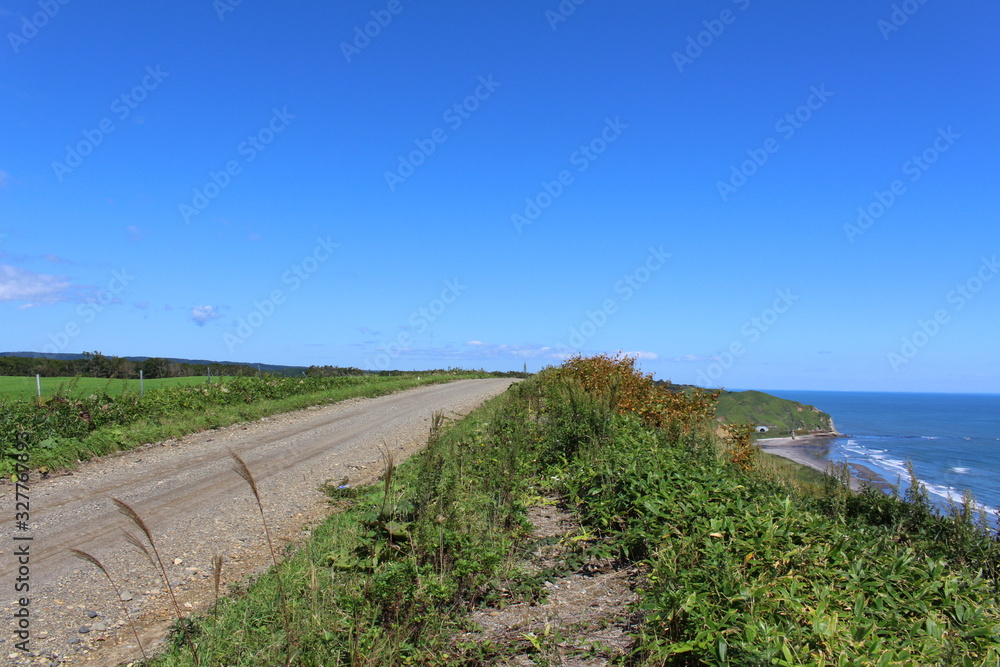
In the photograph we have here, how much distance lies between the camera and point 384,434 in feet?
43.2

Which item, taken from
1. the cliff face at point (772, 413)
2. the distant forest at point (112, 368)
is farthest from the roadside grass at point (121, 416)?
the cliff face at point (772, 413)

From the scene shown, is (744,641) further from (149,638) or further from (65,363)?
(65,363)

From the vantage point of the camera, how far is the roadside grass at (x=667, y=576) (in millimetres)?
2834

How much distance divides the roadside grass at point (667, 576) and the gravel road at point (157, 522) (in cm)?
64

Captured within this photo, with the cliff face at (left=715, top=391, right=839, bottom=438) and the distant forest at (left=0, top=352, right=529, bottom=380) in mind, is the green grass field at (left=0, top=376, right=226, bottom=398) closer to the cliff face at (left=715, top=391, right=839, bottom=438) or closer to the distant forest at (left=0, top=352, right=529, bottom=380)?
the distant forest at (left=0, top=352, right=529, bottom=380)

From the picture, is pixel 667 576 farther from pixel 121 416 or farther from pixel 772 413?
pixel 772 413

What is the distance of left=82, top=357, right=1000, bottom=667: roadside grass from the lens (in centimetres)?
283

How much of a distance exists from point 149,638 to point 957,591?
5.29 metres

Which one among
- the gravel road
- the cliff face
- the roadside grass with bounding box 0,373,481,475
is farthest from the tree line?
the cliff face

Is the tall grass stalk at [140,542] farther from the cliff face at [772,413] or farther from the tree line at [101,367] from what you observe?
the tree line at [101,367]

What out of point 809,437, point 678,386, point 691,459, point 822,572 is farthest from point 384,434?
point 809,437

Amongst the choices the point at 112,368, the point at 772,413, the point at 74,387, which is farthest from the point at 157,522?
the point at 112,368

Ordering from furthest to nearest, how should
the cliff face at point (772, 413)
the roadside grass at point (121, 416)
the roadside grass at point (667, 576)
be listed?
the cliff face at point (772, 413) → the roadside grass at point (121, 416) → the roadside grass at point (667, 576)

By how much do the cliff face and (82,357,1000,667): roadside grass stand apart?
1498 centimetres
